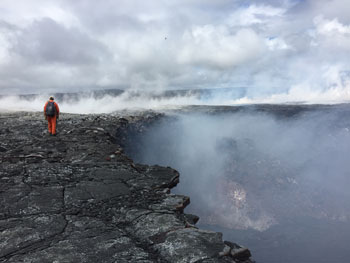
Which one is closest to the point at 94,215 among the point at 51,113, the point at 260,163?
the point at 51,113

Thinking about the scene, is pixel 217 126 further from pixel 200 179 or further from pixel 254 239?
pixel 254 239

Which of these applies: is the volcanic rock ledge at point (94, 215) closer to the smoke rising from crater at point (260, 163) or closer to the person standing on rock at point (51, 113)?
the person standing on rock at point (51, 113)

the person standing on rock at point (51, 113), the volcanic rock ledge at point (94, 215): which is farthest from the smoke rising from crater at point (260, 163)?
the volcanic rock ledge at point (94, 215)

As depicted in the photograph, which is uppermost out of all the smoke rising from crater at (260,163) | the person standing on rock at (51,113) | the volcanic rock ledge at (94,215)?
the person standing on rock at (51,113)

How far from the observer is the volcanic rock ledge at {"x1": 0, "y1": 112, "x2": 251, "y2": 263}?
3.02 metres

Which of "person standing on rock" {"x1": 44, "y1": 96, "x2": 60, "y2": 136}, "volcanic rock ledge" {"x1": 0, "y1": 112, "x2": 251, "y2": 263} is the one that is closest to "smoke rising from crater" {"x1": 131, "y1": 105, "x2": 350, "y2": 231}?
"person standing on rock" {"x1": 44, "y1": 96, "x2": 60, "y2": 136}

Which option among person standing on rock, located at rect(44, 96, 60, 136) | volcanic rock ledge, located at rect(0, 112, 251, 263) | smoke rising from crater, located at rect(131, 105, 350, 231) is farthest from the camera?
smoke rising from crater, located at rect(131, 105, 350, 231)

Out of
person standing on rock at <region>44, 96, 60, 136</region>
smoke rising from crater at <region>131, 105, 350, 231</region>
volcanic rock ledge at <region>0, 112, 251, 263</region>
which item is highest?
person standing on rock at <region>44, 96, 60, 136</region>

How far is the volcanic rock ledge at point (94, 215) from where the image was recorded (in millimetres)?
3018

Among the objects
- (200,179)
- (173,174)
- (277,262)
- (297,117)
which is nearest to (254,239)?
(277,262)

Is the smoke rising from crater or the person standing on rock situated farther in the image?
the smoke rising from crater

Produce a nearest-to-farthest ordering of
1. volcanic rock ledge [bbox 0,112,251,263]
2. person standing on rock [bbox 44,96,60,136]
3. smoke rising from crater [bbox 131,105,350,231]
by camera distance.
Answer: volcanic rock ledge [bbox 0,112,251,263], person standing on rock [bbox 44,96,60,136], smoke rising from crater [bbox 131,105,350,231]

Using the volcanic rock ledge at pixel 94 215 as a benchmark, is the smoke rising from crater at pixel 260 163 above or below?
below

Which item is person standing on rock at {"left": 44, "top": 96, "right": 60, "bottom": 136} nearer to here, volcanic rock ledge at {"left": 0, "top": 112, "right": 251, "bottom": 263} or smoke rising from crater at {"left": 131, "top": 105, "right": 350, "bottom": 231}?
volcanic rock ledge at {"left": 0, "top": 112, "right": 251, "bottom": 263}
